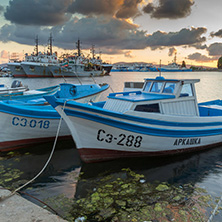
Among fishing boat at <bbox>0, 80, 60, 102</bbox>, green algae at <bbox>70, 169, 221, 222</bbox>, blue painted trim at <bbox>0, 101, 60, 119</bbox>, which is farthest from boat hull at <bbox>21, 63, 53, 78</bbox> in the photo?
green algae at <bbox>70, 169, 221, 222</bbox>

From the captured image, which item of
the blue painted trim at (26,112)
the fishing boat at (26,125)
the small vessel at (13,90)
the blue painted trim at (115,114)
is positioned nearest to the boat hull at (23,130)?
the fishing boat at (26,125)

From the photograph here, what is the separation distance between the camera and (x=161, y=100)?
9172 mm

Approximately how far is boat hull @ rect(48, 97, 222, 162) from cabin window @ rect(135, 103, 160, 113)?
0.34m

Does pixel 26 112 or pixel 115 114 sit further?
pixel 26 112

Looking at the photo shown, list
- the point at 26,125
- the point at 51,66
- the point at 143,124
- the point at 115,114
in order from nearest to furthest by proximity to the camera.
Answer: the point at 115,114, the point at 143,124, the point at 26,125, the point at 51,66

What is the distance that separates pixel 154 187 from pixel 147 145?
6.66 ft

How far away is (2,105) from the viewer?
10000mm

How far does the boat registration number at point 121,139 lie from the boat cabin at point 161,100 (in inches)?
40.0

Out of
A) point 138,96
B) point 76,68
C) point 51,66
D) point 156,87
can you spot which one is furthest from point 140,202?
point 76,68

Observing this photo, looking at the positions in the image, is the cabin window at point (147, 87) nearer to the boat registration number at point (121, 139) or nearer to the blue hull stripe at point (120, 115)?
the blue hull stripe at point (120, 115)

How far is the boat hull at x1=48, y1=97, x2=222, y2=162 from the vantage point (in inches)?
314

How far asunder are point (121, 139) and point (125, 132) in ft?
1.14

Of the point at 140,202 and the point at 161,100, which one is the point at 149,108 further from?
the point at 140,202

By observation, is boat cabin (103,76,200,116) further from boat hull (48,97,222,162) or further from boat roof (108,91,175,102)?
boat hull (48,97,222,162)
